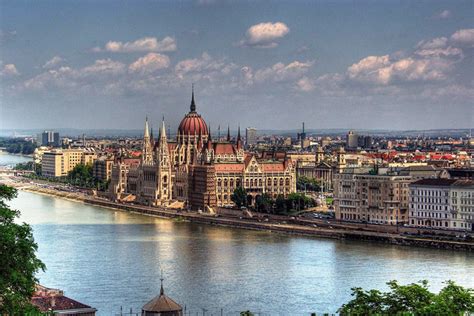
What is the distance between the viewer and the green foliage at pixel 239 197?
173ft

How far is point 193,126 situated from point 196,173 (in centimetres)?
781

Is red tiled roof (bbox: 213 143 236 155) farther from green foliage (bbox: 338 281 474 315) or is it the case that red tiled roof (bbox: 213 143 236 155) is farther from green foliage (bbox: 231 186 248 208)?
green foliage (bbox: 338 281 474 315)

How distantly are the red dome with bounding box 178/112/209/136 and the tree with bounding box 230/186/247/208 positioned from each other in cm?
988

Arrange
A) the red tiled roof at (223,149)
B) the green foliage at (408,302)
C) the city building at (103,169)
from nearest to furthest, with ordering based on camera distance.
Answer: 1. the green foliage at (408,302)
2. the red tiled roof at (223,149)
3. the city building at (103,169)

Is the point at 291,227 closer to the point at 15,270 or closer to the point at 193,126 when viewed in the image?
the point at 193,126

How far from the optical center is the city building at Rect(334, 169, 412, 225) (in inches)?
1676

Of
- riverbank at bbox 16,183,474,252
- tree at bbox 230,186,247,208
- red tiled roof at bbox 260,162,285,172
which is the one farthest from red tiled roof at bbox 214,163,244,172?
riverbank at bbox 16,183,474,252

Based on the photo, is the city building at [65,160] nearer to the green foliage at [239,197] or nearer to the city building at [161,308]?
the green foliage at [239,197]

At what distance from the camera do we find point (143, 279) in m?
27.1

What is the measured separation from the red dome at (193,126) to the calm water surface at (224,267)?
1958 centimetres

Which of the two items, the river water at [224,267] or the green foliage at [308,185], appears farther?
the green foliage at [308,185]

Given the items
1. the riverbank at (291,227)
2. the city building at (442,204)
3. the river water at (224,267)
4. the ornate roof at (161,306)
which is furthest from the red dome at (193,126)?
the ornate roof at (161,306)

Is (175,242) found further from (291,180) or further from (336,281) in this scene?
(291,180)

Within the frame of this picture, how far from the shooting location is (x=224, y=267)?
2978cm
